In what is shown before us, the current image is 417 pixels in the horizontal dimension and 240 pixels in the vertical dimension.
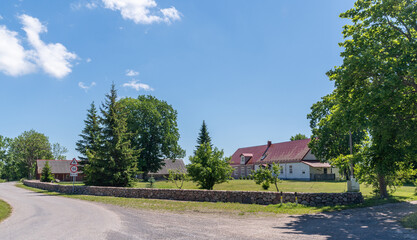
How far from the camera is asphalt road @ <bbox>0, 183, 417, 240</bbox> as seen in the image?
9.40 m

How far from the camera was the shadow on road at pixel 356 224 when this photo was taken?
961 centimetres

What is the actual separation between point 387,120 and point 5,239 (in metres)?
16.0

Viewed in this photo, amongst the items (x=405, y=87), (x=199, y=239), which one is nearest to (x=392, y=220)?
(x=405, y=87)

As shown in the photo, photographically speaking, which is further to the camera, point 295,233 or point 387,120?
point 387,120

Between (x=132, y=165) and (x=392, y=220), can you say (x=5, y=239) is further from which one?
(x=132, y=165)

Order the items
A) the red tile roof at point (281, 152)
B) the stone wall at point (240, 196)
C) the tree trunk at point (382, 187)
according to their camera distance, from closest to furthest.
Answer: the stone wall at point (240, 196) → the tree trunk at point (382, 187) → the red tile roof at point (281, 152)

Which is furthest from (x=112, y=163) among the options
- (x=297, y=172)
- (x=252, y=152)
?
(x=252, y=152)

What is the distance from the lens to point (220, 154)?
24.4 m

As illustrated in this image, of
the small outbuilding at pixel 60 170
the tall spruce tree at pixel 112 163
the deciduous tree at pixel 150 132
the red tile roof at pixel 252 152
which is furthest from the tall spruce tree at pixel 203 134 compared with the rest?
the tall spruce tree at pixel 112 163

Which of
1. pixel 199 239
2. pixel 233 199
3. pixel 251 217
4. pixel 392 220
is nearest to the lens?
pixel 199 239

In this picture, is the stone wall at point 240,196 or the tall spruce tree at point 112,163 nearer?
the stone wall at point 240,196

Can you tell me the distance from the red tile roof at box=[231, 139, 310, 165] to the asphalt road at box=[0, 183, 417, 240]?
39.0 metres

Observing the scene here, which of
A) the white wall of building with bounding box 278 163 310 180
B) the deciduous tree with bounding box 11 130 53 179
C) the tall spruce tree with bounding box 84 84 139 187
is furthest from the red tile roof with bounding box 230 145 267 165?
the deciduous tree with bounding box 11 130 53 179

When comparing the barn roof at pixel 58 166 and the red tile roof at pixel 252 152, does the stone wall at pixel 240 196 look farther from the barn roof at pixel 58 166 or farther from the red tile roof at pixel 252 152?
the barn roof at pixel 58 166
